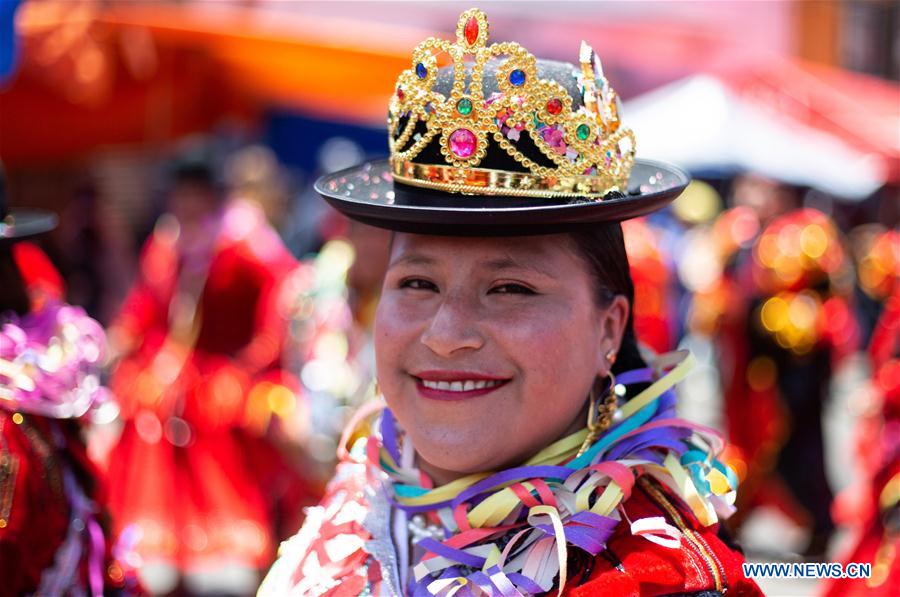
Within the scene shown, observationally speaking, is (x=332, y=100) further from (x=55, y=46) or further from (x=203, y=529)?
(x=203, y=529)

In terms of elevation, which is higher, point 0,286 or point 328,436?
point 0,286

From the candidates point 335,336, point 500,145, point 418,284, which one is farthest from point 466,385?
point 335,336

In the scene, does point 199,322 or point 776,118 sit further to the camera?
point 776,118

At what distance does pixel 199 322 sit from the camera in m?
5.77

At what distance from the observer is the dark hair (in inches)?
84.6

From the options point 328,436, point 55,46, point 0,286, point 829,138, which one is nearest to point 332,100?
point 55,46

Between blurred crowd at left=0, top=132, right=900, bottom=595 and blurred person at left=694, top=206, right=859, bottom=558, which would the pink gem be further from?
blurred person at left=694, top=206, right=859, bottom=558

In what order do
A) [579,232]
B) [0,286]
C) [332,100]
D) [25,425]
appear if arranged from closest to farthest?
[579,232] → [25,425] → [0,286] → [332,100]

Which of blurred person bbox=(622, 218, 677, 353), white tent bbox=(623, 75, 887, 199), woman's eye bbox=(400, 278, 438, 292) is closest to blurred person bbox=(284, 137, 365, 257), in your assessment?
blurred person bbox=(622, 218, 677, 353)

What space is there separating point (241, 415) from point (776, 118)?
8.11 m

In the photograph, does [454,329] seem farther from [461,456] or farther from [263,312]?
[263,312]

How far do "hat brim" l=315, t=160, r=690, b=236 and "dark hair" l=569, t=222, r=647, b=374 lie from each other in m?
0.07

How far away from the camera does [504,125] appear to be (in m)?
2.08

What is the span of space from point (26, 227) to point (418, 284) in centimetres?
136
